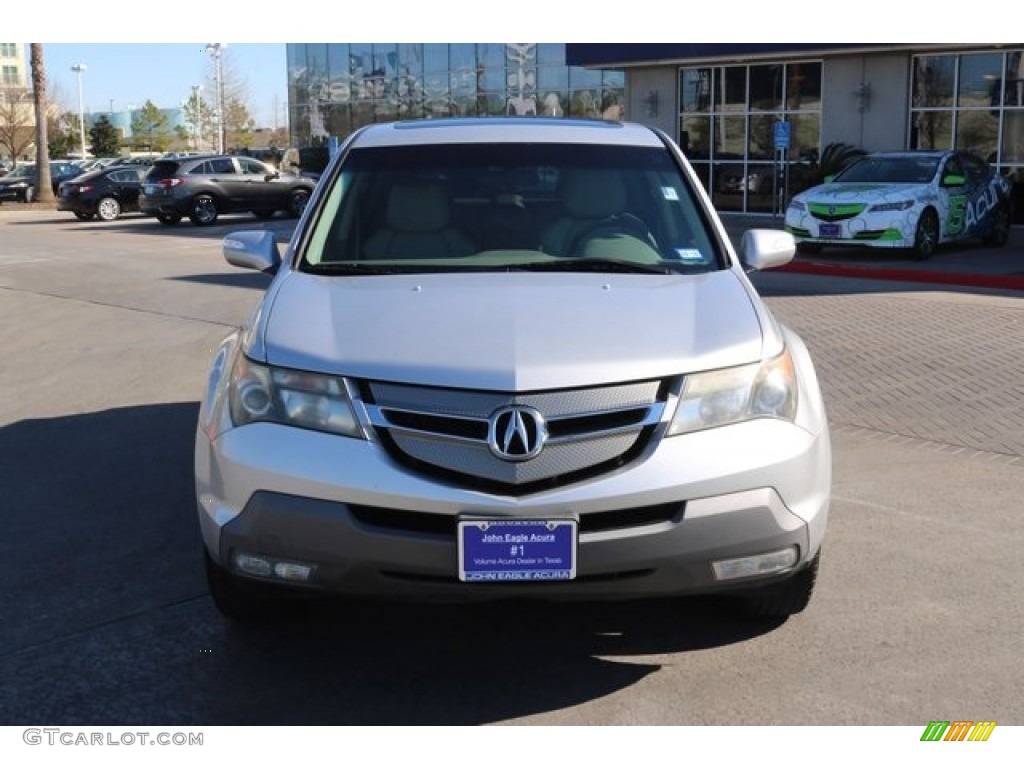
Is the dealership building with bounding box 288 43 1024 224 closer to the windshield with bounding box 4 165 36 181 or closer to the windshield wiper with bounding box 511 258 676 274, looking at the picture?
the windshield wiper with bounding box 511 258 676 274

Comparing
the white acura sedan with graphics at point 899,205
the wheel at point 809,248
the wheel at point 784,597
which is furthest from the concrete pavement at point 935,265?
the wheel at point 784,597

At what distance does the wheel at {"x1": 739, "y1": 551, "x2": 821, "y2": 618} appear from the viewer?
401 centimetres

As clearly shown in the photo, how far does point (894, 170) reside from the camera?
58.6 ft

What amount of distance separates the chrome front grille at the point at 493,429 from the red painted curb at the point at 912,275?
1206cm

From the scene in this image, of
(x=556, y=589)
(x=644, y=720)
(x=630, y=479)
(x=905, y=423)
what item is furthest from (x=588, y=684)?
(x=905, y=423)

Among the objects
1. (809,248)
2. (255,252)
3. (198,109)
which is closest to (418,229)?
(255,252)

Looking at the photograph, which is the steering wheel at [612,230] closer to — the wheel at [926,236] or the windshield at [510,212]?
the windshield at [510,212]

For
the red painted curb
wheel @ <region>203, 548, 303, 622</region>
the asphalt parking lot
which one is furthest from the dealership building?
wheel @ <region>203, 548, 303, 622</region>

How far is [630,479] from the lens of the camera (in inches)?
135

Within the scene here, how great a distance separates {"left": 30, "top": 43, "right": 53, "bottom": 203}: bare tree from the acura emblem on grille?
37.2m

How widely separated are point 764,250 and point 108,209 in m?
30.0

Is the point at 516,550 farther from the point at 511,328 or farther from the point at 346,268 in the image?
the point at 346,268

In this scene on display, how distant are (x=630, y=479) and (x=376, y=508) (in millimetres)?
724
